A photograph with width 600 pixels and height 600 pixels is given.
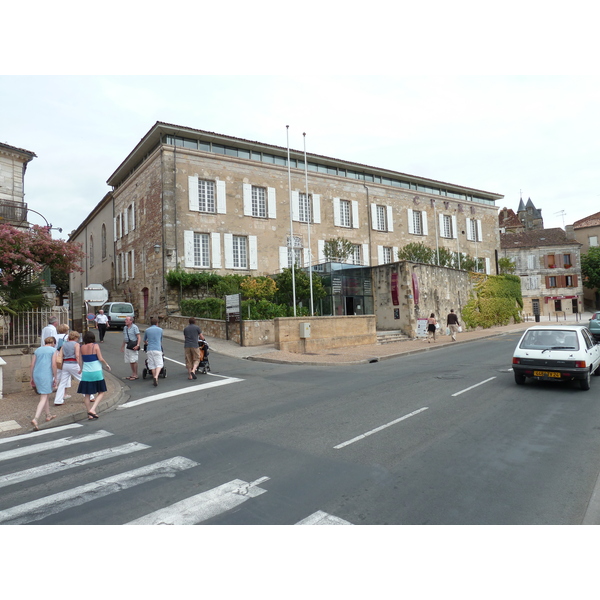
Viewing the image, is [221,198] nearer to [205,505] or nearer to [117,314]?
[117,314]

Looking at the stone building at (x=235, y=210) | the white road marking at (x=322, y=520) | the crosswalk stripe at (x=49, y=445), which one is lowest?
the crosswalk stripe at (x=49, y=445)

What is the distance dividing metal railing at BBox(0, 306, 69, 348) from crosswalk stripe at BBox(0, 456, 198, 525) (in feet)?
27.0

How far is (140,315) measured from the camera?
2967 centimetres

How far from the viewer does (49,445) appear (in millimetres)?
6824

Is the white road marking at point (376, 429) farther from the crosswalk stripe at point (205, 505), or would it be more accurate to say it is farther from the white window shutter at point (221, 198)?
the white window shutter at point (221, 198)

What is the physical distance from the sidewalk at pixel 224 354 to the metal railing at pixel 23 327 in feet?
5.27

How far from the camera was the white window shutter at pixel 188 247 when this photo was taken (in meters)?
27.2

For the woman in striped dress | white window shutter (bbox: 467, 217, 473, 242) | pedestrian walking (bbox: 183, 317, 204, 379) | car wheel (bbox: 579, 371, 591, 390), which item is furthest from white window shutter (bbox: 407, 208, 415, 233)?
the woman in striped dress

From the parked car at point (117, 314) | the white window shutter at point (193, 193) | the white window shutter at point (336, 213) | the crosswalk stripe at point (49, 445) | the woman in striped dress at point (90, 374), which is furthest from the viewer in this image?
the white window shutter at point (336, 213)

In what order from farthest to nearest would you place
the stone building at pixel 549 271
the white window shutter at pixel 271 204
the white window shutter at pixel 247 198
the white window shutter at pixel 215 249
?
the stone building at pixel 549 271, the white window shutter at pixel 271 204, the white window shutter at pixel 247 198, the white window shutter at pixel 215 249

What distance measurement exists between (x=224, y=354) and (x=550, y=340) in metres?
11.0

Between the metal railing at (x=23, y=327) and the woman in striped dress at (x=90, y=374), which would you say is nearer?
the woman in striped dress at (x=90, y=374)

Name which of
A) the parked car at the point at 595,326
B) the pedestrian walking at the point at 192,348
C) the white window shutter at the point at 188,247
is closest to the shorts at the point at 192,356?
the pedestrian walking at the point at 192,348

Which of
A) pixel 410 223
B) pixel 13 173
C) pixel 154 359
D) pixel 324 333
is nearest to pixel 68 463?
pixel 154 359
